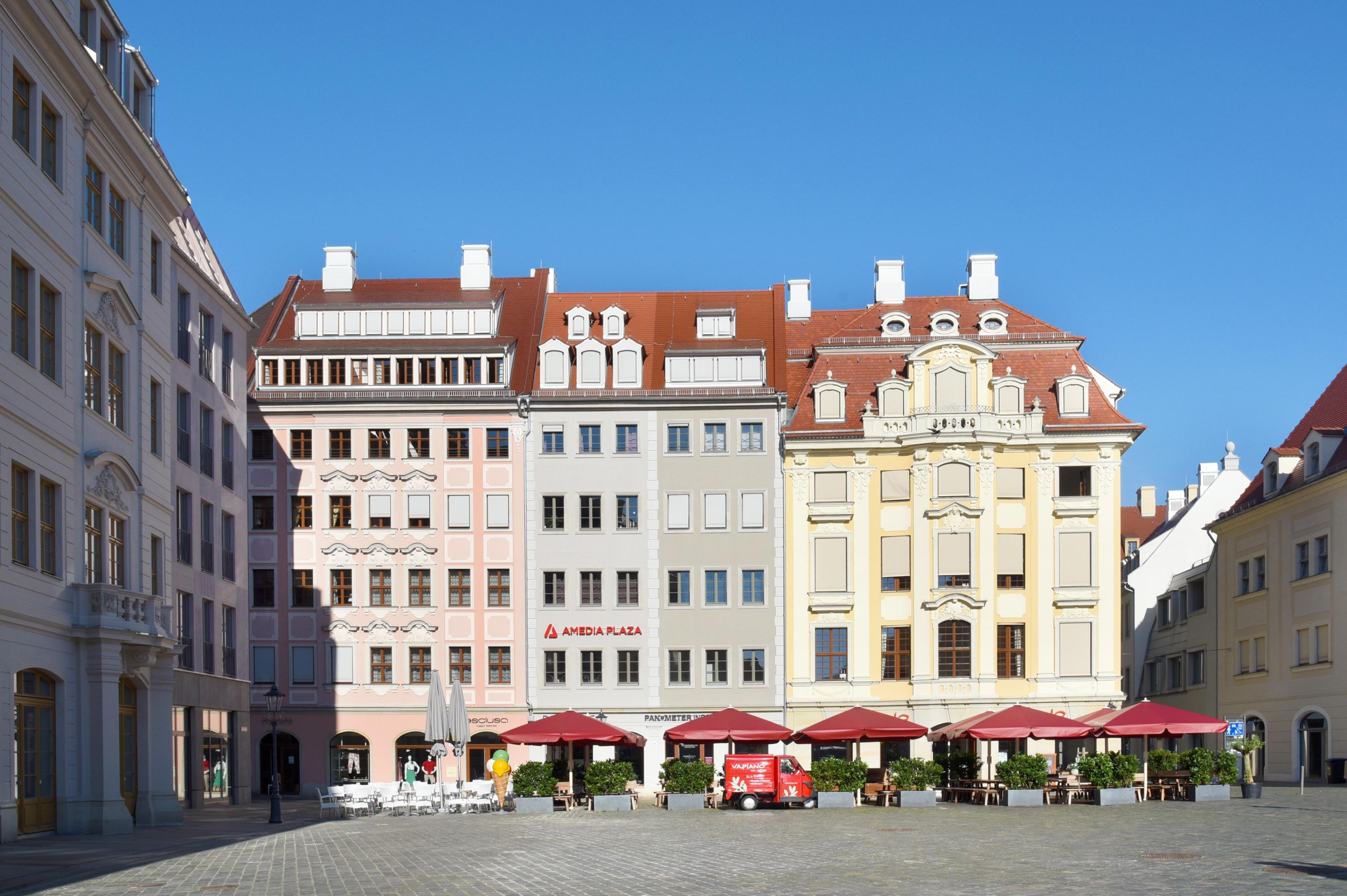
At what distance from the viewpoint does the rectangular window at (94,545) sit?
112 ft

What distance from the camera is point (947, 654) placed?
202 ft

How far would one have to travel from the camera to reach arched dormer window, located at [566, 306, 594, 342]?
66500 mm

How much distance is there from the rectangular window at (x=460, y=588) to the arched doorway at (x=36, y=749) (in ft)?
102

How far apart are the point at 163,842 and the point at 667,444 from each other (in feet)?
115

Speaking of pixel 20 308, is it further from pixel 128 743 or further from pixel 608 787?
pixel 608 787

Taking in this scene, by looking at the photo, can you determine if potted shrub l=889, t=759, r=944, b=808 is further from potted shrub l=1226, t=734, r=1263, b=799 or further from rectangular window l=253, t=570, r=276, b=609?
rectangular window l=253, t=570, r=276, b=609

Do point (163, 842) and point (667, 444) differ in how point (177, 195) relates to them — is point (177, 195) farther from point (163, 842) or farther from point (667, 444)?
point (667, 444)

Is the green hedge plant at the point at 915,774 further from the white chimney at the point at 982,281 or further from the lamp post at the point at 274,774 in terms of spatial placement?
the white chimney at the point at 982,281

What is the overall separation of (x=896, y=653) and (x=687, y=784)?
19711mm

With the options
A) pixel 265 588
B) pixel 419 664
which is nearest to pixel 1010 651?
pixel 419 664

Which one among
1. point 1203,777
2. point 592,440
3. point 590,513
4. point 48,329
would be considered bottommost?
point 1203,777

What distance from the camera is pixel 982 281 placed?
6994cm

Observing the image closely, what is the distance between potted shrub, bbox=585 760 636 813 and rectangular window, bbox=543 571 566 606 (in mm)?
18652

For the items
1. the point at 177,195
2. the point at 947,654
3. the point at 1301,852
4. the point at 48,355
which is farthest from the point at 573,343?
the point at 1301,852
